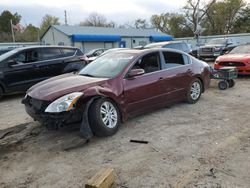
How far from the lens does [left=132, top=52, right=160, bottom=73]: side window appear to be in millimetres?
5762

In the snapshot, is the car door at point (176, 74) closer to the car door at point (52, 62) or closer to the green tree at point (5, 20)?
the car door at point (52, 62)

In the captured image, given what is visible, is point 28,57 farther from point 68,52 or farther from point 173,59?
point 173,59

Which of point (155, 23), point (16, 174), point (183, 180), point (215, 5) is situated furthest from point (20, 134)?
point (155, 23)

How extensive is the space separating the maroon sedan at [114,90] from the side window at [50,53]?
3.77m

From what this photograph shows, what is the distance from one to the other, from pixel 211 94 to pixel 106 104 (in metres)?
4.51

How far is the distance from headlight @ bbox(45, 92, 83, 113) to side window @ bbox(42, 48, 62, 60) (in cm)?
516

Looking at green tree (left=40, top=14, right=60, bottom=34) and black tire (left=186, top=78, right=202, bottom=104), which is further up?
green tree (left=40, top=14, right=60, bottom=34)

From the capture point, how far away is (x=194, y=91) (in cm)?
706

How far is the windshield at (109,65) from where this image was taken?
5.42 m

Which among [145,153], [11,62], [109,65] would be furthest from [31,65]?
[145,153]

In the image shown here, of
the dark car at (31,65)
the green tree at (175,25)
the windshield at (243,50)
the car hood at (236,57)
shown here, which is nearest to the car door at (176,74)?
the dark car at (31,65)

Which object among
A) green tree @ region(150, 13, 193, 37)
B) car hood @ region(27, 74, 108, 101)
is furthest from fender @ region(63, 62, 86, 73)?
green tree @ region(150, 13, 193, 37)

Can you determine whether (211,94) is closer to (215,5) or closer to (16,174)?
(16,174)

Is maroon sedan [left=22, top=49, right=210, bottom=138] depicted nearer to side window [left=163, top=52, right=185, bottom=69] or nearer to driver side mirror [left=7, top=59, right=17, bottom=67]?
side window [left=163, top=52, right=185, bottom=69]
